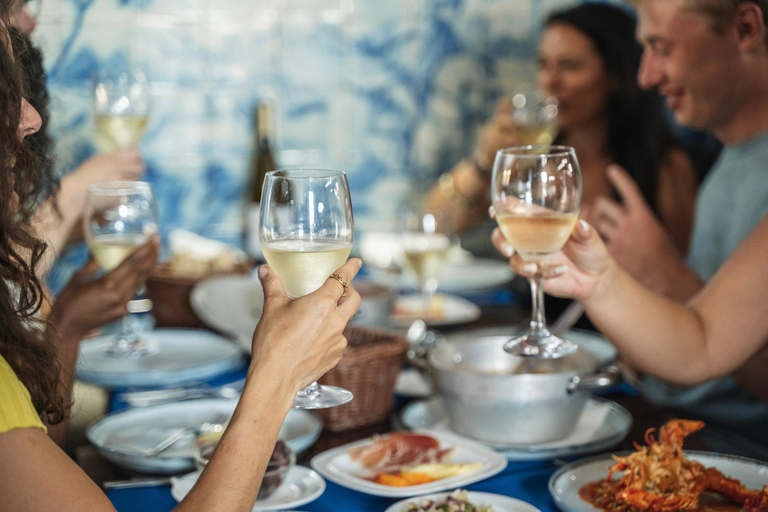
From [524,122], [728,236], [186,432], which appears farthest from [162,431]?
[524,122]

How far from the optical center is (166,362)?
5.27 feet

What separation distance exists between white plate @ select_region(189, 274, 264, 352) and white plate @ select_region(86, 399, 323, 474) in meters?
0.36

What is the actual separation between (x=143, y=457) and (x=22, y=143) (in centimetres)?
43

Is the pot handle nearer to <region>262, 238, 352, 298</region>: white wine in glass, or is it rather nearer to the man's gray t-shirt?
<region>262, 238, 352, 298</region>: white wine in glass

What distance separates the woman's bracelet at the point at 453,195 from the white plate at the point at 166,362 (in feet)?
4.78

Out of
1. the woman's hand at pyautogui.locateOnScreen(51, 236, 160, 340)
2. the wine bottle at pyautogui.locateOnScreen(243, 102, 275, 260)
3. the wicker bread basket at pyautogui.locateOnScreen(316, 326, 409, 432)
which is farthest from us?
the wine bottle at pyautogui.locateOnScreen(243, 102, 275, 260)

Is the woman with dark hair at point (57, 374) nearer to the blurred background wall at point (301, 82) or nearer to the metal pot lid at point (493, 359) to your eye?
the metal pot lid at point (493, 359)

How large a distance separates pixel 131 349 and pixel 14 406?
95 centimetres

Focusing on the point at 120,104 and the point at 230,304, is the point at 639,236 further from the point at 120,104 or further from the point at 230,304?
the point at 120,104

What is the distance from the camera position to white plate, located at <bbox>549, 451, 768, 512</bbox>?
955 mm

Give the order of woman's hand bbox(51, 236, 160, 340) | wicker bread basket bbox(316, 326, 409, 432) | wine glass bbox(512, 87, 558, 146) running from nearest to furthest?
wicker bread basket bbox(316, 326, 409, 432) → woman's hand bbox(51, 236, 160, 340) → wine glass bbox(512, 87, 558, 146)

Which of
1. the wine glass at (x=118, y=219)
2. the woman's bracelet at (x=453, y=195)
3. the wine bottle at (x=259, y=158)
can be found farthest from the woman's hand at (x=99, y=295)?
the woman's bracelet at (x=453, y=195)

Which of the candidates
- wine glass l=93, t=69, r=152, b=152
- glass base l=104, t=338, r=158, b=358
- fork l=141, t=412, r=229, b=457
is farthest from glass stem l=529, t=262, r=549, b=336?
wine glass l=93, t=69, r=152, b=152

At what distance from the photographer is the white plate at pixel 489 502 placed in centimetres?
92
